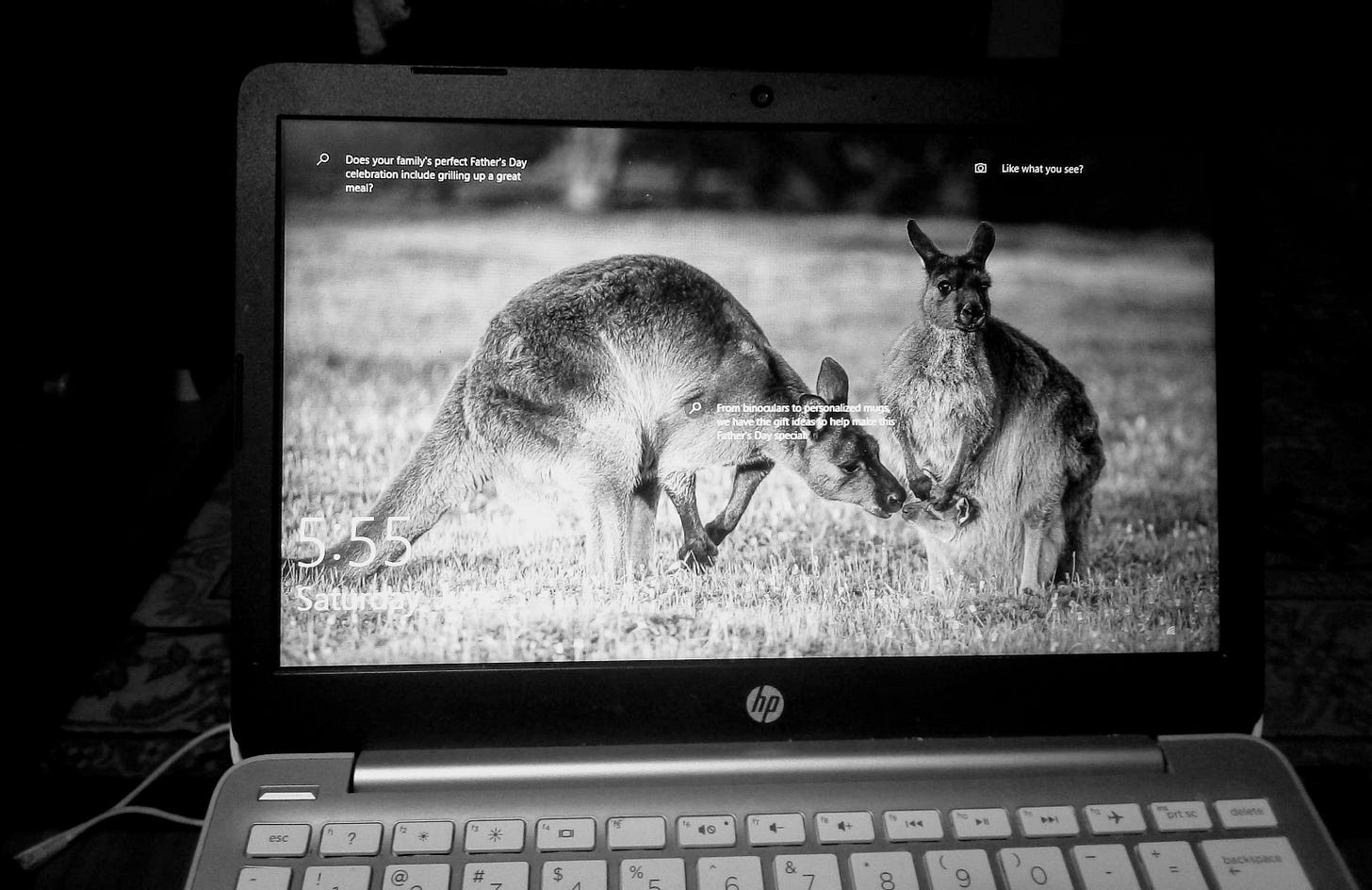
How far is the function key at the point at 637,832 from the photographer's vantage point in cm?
54

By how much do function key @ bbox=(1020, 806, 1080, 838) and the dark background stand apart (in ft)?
0.75

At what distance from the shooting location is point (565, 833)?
54cm

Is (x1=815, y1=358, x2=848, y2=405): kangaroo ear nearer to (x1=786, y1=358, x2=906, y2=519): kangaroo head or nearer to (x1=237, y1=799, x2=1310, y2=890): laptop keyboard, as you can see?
(x1=786, y1=358, x2=906, y2=519): kangaroo head

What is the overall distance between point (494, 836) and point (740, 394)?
32 cm

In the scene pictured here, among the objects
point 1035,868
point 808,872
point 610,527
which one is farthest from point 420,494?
point 1035,868

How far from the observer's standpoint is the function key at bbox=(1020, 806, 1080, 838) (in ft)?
1.80

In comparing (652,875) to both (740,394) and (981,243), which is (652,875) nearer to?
(740,394)

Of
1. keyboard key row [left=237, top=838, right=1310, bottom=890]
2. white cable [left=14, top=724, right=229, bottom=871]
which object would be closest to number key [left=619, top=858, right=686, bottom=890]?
keyboard key row [left=237, top=838, right=1310, bottom=890]

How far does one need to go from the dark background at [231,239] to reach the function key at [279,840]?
0.39ft

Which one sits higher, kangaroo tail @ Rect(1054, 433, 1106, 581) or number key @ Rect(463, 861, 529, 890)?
kangaroo tail @ Rect(1054, 433, 1106, 581)

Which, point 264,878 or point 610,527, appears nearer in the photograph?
point 264,878

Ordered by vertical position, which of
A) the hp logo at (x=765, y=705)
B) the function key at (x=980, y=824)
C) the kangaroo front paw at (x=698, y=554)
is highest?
the kangaroo front paw at (x=698, y=554)

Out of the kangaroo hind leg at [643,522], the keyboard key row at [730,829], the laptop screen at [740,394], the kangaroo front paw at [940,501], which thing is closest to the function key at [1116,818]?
the keyboard key row at [730,829]

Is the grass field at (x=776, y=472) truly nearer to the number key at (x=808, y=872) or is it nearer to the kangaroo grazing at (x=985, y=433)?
the kangaroo grazing at (x=985, y=433)
